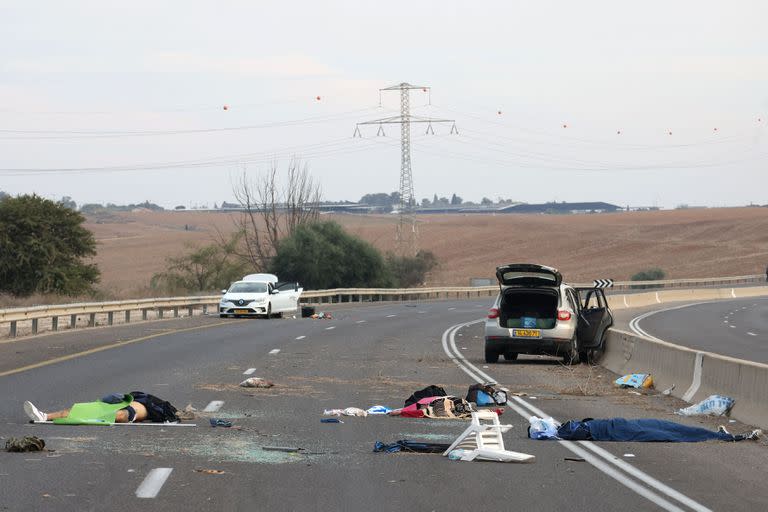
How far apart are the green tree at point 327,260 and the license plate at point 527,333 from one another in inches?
2110

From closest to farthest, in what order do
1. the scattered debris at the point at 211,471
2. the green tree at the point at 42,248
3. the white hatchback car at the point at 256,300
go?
1. the scattered debris at the point at 211,471
2. the white hatchback car at the point at 256,300
3. the green tree at the point at 42,248

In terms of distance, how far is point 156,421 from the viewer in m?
14.2

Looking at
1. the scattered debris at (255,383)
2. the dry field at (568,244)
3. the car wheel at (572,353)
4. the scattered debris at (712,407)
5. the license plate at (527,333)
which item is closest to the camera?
the scattered debris at (712,407)

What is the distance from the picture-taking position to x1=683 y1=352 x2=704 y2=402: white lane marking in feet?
58.1

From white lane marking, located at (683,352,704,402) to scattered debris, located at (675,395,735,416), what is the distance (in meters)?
1.17

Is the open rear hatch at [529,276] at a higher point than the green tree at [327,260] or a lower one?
higher

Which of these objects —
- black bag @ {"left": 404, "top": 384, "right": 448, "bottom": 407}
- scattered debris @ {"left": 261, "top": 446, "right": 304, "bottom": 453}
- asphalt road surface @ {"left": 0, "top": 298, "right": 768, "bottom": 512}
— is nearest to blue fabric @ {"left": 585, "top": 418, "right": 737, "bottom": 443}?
asphalt road surface @ {"left": 0, "top": 298, "right": 768, "bottom": 512}

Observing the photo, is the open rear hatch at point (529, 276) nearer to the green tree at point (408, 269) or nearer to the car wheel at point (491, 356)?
the car wheel at point (491, 356)

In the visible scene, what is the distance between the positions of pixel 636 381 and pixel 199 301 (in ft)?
105

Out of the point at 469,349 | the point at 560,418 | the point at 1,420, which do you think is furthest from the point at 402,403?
the point at 469,349

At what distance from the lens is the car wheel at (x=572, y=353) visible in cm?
2502

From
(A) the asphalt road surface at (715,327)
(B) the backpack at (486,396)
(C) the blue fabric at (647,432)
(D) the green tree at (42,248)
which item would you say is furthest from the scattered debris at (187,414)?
(D) the green tree at (42,248)

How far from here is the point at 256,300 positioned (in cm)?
4659

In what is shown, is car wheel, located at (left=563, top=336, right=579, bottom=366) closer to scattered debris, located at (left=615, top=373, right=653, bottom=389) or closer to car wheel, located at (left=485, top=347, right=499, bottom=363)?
car wheel, located at (left=485, top=347, right=499, bottom=363)
